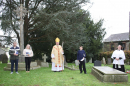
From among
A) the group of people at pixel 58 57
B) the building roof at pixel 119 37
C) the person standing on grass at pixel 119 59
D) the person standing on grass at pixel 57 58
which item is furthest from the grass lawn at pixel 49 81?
the building roof at pixel 119 37

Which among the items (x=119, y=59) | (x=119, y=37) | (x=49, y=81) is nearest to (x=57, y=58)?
(x=49, y=81)

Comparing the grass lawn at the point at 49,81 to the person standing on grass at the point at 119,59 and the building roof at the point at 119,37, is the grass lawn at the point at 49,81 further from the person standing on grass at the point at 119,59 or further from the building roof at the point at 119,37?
the building roof at the point at 119,37

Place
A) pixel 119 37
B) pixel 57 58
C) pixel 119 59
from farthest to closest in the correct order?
1. pixel 119 37
2. pixel 57 58
3. pixel 119 59

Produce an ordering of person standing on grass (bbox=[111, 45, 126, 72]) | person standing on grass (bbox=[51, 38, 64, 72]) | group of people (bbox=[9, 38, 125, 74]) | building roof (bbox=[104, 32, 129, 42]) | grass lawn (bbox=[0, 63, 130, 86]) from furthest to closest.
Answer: building roof (bbox=[104, 32, 129, 42]) < person standing on grass (bbox=[51, 38, 64, 72]) < person standing on grass (bbox=[111, 45, 126, 72]) < group of people (bbox=[9, 38, 125, 74]) < grass lawn (bbox=[0, 63, 130, 86])

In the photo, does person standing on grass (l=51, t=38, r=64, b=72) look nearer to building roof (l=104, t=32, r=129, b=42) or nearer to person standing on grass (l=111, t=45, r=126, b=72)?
person standing on grass (l=111, t=45, r=126, b=72)

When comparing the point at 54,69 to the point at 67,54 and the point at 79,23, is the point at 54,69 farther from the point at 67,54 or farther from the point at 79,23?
the point at 67,54

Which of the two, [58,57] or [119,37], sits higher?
[119,37]

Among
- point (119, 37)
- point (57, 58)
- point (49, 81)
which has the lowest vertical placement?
point (49, 81)

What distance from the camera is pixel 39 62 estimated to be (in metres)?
14.2

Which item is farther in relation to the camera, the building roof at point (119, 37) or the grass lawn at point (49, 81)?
the building roof at point (119, 37)

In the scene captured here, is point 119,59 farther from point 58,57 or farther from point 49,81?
point 49,81

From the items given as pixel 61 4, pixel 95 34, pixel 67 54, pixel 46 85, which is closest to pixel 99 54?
pixel 95 34

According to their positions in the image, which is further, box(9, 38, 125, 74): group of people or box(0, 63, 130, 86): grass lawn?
box(9, 38, 125, 74): group of people

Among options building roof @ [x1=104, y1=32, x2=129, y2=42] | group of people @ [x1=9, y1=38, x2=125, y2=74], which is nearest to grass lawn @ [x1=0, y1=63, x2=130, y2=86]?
group of people @ [x1=9, y1=38, x2=125, y2=74]
